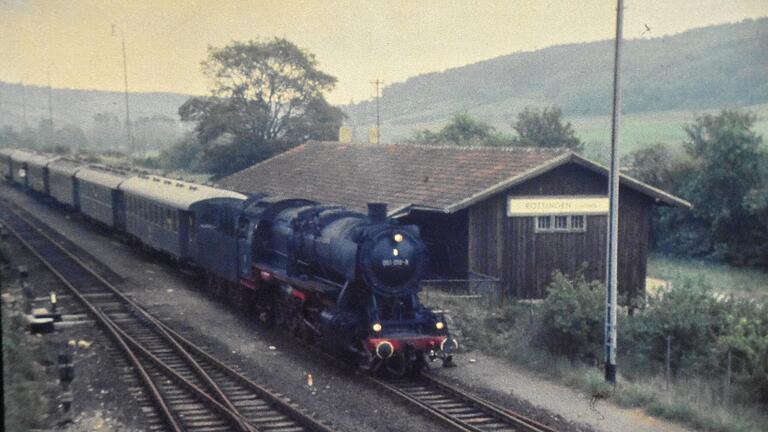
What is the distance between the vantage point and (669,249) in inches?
1399

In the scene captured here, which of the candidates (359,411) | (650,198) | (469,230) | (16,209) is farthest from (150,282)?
(16,209)

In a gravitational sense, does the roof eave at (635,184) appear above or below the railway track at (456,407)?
above

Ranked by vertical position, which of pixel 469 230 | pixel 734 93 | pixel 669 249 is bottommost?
pixel 669 249

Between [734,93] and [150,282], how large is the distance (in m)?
39.6

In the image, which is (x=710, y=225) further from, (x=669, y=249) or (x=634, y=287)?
(x=634, y=287)

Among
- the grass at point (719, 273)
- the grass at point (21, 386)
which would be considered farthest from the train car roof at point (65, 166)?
the grass at point (719, 273)

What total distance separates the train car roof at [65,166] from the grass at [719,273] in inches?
1090

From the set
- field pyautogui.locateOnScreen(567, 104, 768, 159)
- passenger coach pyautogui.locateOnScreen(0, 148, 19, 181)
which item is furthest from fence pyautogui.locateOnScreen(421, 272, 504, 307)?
passenger coach pyautogui.locateOnScreen(0, 148, 19, 181)

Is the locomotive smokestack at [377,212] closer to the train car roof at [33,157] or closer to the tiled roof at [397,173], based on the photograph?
the tiled roof at [397,173]

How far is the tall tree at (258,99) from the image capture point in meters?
36.0

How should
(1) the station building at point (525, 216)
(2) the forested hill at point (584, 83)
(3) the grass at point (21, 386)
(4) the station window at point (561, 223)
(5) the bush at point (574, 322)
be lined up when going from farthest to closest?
1. (2) the forested hill at point (584, 83)
2. (4) the station window at point (561, 223)
3. (1) the station building at point (525, 216)
4. (5) the bush at point (574, 322)
5. (3) the grass at point (21, 386)

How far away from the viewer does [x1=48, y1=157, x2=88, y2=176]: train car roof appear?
38.4m

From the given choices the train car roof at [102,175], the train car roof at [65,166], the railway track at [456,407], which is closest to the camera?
the railway track at [456,407]

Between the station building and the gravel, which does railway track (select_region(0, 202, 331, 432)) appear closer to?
the gravel
